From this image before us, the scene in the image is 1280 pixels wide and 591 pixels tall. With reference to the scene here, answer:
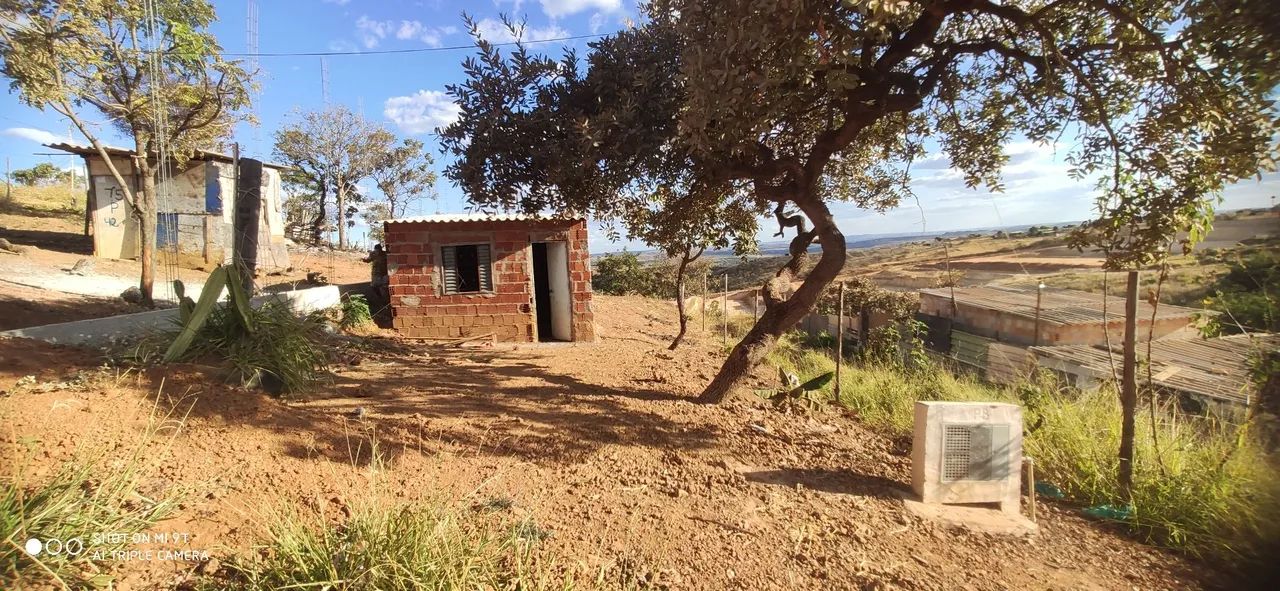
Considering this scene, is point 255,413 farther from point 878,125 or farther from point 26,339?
point 878,125

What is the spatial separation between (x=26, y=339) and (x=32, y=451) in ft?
9.65

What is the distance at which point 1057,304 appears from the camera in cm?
967

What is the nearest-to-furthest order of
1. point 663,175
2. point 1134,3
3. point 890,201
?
point 1134,3 → point 663,175 → point 890,201


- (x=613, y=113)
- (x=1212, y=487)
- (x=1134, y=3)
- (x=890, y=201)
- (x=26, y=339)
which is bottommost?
(x=1212, y=487)

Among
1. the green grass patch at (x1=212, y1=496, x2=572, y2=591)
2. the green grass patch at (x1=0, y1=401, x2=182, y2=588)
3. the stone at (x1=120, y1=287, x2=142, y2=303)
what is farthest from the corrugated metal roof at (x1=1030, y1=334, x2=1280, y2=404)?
the stone at (x1=120, y1=287, x2=142, y2=303)

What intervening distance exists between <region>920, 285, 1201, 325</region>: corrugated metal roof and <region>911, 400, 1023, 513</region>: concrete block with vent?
17.8 feet

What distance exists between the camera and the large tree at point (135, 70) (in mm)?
7746

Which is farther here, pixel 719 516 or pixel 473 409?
pixel 473 409

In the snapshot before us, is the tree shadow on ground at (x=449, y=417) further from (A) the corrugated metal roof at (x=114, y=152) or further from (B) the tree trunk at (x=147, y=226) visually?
(A) the corrugated metal roof at (x=114, y=152)

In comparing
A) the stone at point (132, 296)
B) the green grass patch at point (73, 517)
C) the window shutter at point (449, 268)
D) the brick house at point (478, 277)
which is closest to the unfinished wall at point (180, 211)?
the stone at point (132, 296)

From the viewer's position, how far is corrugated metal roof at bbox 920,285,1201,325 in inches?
328

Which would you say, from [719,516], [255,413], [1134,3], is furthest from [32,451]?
[1134,3]

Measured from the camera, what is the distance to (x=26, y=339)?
472 centimetres

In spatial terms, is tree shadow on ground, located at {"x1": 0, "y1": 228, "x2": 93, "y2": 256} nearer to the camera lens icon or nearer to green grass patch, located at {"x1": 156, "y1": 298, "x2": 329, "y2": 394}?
green grass patch, located at {"x1": 156, "y1": 298, "x2": 329, "y2": 394}
